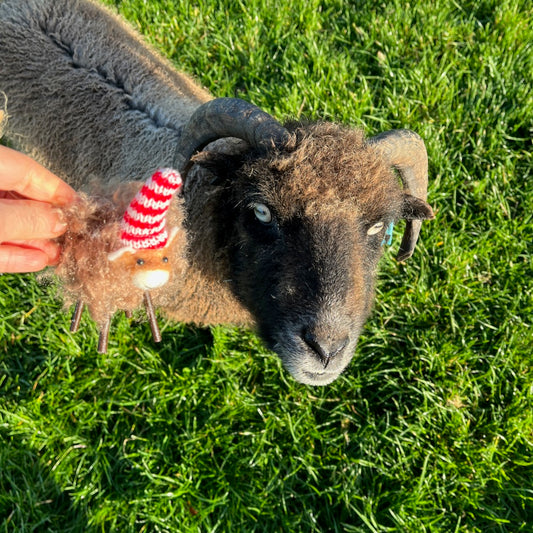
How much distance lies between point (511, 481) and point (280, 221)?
120 inches

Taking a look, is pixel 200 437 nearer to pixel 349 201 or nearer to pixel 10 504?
pixel 10 504

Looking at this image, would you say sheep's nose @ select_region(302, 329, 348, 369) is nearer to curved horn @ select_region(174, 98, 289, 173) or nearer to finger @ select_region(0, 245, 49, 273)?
curved horn @ select_region(174, 98, 289, 173)

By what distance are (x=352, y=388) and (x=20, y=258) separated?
3080mm

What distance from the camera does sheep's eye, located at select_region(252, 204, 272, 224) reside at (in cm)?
294

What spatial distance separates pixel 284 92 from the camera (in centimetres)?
543

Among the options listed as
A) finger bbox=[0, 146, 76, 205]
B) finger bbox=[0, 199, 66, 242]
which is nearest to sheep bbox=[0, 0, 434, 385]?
finger bbox=[0, 146, 76, 205]

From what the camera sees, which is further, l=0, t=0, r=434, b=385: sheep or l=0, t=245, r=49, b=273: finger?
l=0, t=0, r=434, b=385: sheep

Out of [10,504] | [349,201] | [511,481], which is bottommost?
[10,504]

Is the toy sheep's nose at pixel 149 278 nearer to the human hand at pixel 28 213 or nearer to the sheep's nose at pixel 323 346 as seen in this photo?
the human hand at pixel 28 213

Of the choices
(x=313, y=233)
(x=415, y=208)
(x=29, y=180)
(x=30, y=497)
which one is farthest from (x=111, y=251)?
(x=30, y=497)

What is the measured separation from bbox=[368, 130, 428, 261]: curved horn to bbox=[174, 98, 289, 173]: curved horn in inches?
29.3

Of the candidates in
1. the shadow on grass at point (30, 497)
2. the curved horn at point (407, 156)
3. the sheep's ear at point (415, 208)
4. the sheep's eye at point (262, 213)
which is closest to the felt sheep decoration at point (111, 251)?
the sheep's eye at point (262, 213)

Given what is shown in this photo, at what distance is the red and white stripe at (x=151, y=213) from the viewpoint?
81.5 inches

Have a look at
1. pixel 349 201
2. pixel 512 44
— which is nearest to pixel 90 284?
pixel 349 201
